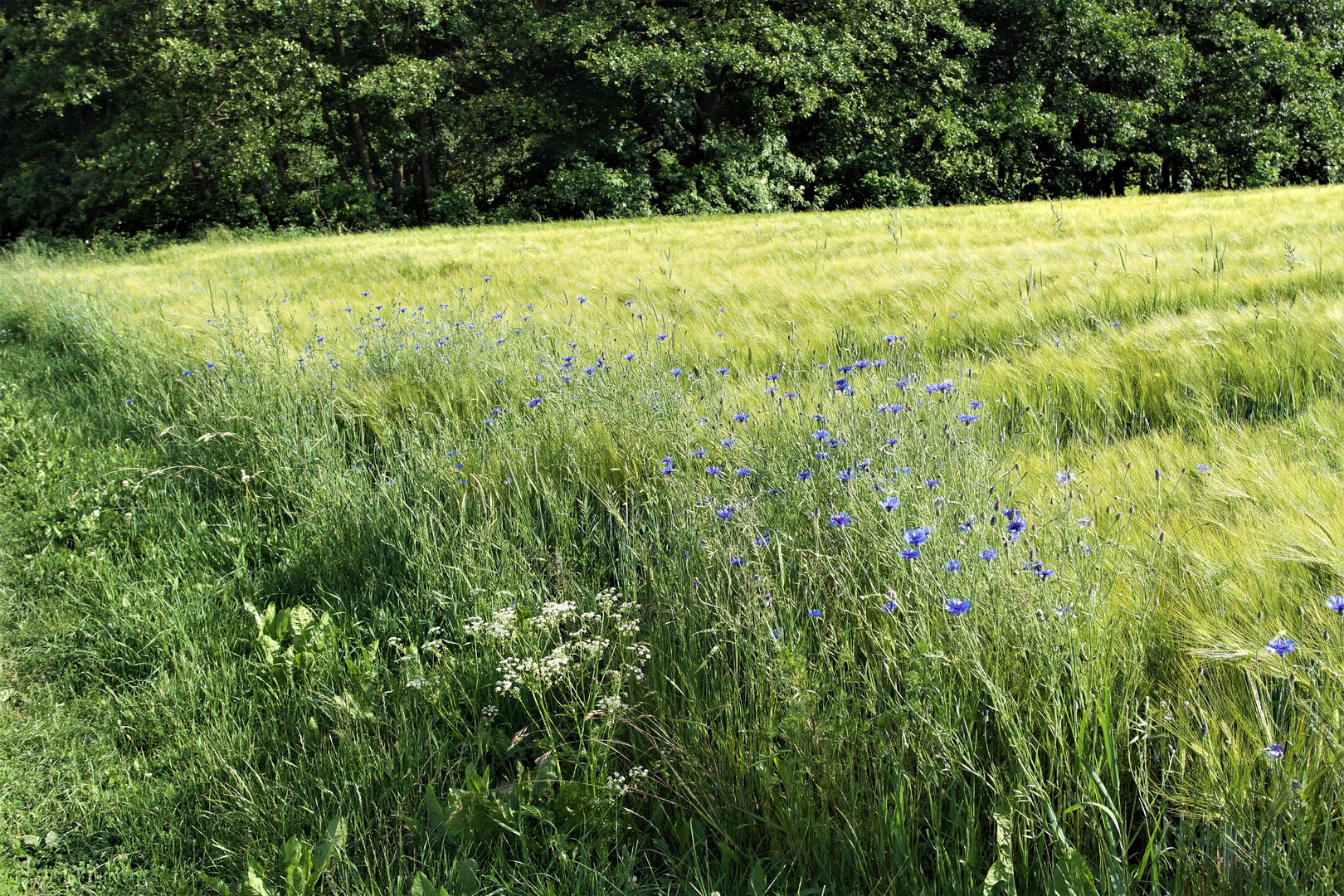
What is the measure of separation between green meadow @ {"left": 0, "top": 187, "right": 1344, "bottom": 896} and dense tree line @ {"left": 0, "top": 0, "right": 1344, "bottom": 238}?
17.8 metres

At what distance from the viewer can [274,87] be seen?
19.7m

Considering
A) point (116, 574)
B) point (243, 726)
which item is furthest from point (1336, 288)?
point (116, 574)

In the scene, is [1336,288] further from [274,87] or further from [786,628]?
[274,87]

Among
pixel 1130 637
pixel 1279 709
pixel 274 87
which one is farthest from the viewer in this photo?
pixel 274 87

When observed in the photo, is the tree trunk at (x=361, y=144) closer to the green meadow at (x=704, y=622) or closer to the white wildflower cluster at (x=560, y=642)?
the green meadow at (x=704, y=622)

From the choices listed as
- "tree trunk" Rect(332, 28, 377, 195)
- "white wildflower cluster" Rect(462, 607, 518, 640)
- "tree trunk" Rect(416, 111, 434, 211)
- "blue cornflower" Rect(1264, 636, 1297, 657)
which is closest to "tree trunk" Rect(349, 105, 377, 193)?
"tree trunk" Rect(332, 28, 377, 195)

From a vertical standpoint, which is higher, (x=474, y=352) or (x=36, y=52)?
(x=36, y=52)

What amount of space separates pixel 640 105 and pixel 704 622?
75.0 ft

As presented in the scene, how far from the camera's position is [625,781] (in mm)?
1799

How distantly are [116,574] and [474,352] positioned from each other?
185 centimetres

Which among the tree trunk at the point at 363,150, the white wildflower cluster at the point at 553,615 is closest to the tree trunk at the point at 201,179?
the tree trunk at the point at 363,150

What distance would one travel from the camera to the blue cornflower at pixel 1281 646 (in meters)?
1.27

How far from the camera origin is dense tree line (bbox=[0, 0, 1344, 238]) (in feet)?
65.5

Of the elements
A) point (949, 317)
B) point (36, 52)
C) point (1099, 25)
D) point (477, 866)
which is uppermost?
point (36, 52)
